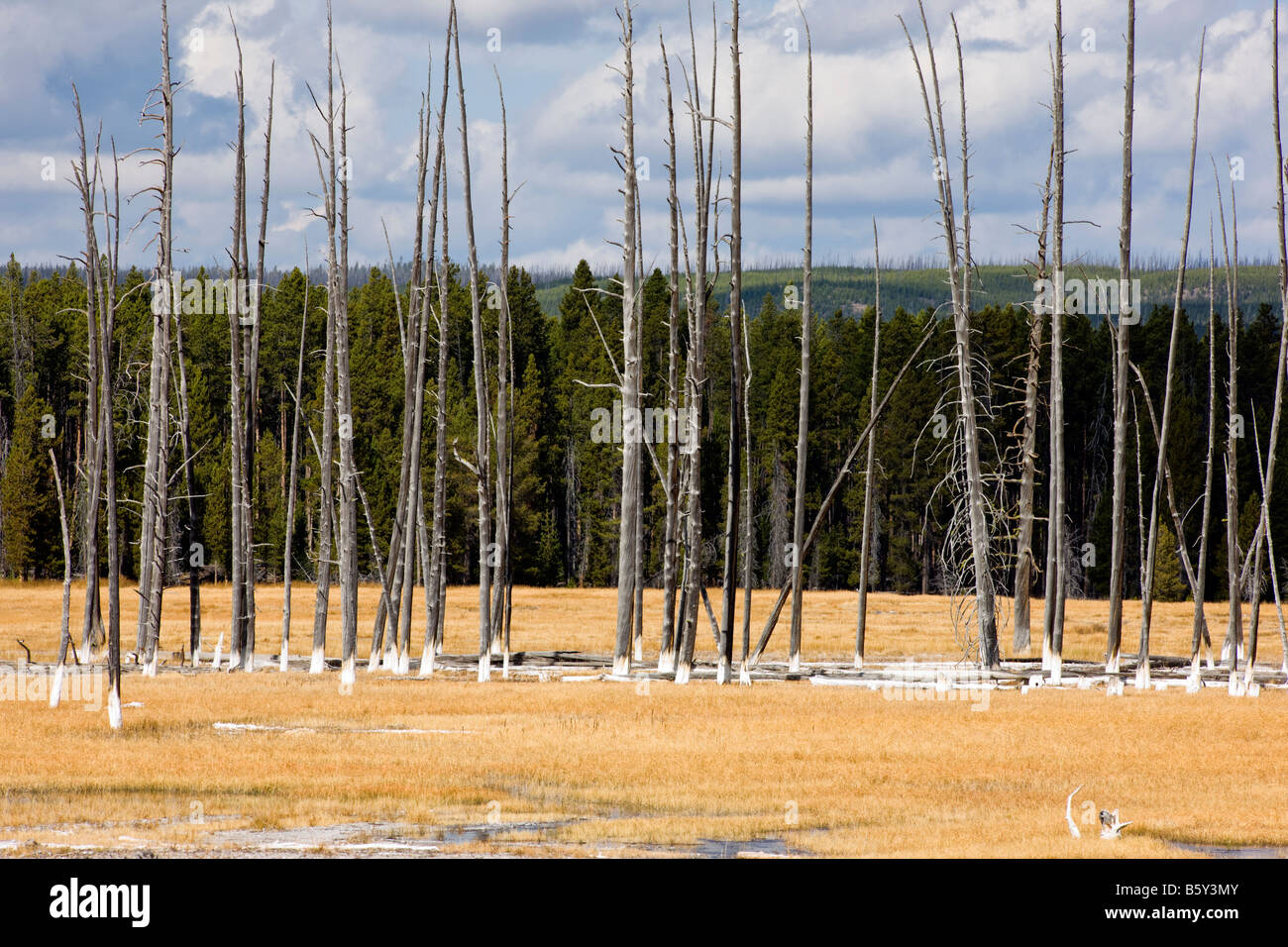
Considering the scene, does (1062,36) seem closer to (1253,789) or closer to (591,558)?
(1253,789)

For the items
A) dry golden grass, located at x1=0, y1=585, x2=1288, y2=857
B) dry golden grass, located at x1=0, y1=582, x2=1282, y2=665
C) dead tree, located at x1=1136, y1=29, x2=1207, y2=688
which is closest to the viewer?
dry golden grass, located at x1=0, y1=585, x2=1288, y2=857

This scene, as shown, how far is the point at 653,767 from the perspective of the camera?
1656cm

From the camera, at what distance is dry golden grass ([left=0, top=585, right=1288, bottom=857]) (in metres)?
12.6

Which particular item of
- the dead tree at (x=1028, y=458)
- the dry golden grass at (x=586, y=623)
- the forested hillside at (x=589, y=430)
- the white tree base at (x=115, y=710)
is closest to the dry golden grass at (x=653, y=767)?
the white tree base at (x=115, y=710)

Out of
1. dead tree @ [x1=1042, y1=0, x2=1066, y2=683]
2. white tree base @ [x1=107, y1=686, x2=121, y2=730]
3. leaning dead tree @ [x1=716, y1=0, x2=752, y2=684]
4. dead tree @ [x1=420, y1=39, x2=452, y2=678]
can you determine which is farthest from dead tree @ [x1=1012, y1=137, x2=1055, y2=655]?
white tree base @ [x1=107, y1=686, x2=121, y2=730]

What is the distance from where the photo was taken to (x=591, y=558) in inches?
3088

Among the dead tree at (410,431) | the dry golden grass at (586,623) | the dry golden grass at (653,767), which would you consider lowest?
the dry golden grass at (586,623)

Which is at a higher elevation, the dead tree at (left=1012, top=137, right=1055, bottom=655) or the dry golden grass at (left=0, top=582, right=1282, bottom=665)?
the dead tree at (left=1012, top=137, right=1055, bottom=655)

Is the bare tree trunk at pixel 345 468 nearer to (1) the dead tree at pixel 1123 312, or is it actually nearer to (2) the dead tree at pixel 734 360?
(2) the dead tree at pixel 734 360

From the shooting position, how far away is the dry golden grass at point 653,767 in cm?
1256

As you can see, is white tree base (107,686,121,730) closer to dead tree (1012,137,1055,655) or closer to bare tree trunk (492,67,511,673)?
bare tree trunk (492,67,511,673)

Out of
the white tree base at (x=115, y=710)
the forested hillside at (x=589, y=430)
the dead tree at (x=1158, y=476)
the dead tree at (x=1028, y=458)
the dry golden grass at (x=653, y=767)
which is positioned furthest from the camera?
the forested hillside at (x=589, y=430)

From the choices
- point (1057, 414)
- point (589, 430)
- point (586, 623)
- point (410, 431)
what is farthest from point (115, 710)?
point (589, 430)

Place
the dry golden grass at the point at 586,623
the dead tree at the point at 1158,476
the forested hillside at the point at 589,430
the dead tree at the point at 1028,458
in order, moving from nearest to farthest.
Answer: the dead tree at the point at 1158,476 → the dead tree at the point at 1028,458 → the dry golden grass at the point at 586,623 → the forested hillside at the point at 589,430
